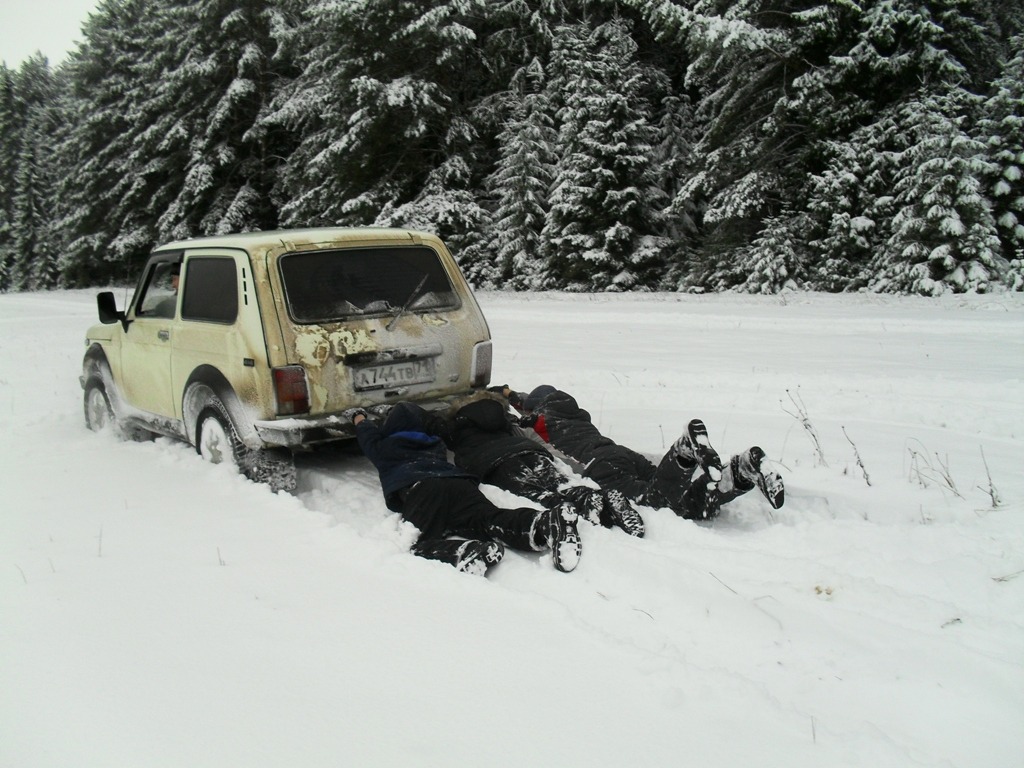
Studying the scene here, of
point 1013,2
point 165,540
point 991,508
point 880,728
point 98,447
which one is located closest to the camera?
point 880,728

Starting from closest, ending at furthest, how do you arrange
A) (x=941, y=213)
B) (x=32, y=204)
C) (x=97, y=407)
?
(x=97, y=407) < (x=941, y=213) < (x=32, y=204)

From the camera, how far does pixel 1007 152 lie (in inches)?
648

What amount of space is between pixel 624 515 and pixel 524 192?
19.2 metres

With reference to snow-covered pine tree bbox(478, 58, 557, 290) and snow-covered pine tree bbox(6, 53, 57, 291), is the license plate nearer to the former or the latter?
snow-covered pine tree bbox(478, 58, 557, 290)

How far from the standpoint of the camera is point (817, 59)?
18.8 m

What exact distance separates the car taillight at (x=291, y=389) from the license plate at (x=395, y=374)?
1.19ft

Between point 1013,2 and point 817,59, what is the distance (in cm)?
924

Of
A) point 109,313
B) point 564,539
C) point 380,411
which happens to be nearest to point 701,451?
point 564,539

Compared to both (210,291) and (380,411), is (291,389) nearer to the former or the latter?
(380,411)

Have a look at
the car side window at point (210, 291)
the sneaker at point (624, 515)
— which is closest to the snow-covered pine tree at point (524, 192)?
the car side window at point (210, 291)

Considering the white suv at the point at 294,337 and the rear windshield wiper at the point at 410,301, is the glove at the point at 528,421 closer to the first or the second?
the white suv at the point at 294,337

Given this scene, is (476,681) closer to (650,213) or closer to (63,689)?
(63,689)

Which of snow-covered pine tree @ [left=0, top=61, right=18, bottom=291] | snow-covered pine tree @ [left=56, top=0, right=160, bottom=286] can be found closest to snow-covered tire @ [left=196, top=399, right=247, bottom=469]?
snow-covered pine tree @ [left=56, top=0, right=160, bottom=286]

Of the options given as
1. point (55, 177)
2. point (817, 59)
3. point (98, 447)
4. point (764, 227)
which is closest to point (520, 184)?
point (764, 227)
